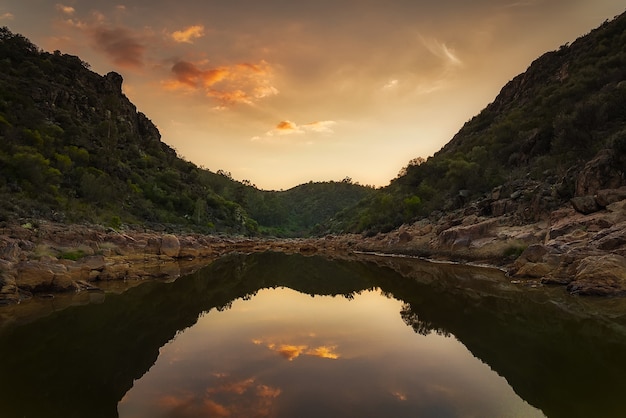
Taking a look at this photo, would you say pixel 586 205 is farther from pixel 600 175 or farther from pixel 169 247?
pixel 169 247

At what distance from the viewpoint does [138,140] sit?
92.6 metres

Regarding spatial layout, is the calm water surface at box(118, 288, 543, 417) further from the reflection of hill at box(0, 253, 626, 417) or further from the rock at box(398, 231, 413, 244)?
the rock at box(398, 231, 413, 244)

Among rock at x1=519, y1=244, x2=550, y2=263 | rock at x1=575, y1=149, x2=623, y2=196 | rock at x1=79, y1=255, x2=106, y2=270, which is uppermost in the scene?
rock at x1=575, y1=149, x2=623, y2=196

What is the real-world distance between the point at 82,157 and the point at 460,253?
53779mm

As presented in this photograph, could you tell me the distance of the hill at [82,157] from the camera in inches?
1475

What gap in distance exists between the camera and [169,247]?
31.9 metres

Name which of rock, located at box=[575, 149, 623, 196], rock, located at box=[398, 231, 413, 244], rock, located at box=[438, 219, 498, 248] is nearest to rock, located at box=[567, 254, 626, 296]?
rock, located at box=[575, 149, 623, 196]

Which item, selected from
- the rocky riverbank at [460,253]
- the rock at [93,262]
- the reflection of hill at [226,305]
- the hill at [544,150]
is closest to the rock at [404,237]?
the rocky riverbank at [460,253]

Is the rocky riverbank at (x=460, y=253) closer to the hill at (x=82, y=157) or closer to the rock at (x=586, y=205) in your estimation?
the rock at (x=586, y=205)

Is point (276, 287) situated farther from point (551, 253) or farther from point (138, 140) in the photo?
point (138, 140)

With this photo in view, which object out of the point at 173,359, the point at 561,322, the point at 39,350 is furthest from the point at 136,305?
the point at 561,322

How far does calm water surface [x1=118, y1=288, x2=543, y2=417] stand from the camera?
6.15m

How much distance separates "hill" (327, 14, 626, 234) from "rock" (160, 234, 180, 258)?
27.5 meters

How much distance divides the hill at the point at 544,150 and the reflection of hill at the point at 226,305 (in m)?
11.9
